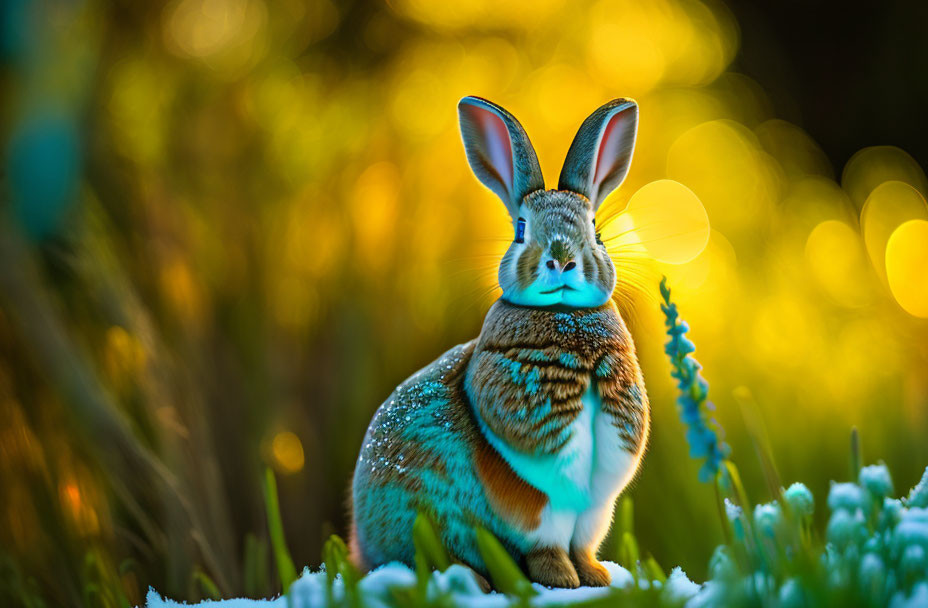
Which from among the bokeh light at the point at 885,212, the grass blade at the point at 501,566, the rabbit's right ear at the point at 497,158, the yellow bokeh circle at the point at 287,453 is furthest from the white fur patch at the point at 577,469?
the bokeh light at the point at 885,212

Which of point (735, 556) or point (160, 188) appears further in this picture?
point (160, 188)

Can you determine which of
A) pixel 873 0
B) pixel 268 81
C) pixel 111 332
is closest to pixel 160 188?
pixel 111 332

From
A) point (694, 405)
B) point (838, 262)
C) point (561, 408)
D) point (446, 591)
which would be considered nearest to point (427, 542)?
point (446, 591)

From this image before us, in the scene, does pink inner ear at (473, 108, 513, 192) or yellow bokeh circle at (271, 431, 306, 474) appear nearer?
pink inner ear at (473, 108, 513, 192)

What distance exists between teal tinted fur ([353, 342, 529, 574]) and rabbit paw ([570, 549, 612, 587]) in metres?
0.06

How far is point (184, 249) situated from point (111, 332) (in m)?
0.19

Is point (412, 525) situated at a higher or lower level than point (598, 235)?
lower

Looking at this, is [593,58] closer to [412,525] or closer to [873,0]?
[873,0]

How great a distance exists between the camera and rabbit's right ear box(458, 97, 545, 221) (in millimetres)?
802

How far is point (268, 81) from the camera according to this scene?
5.88ft

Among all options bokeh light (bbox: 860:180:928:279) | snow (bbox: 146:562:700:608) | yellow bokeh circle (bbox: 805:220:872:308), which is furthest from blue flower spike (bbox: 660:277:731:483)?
bokeh light (bbox: 860:180:928:279)

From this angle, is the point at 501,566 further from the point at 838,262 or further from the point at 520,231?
the point at 838,262

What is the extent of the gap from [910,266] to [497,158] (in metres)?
1.68

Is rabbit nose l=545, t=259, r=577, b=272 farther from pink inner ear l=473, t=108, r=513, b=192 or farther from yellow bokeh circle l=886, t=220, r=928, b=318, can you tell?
yellow bokeh circle l=886, t=220, r=928, b=318
